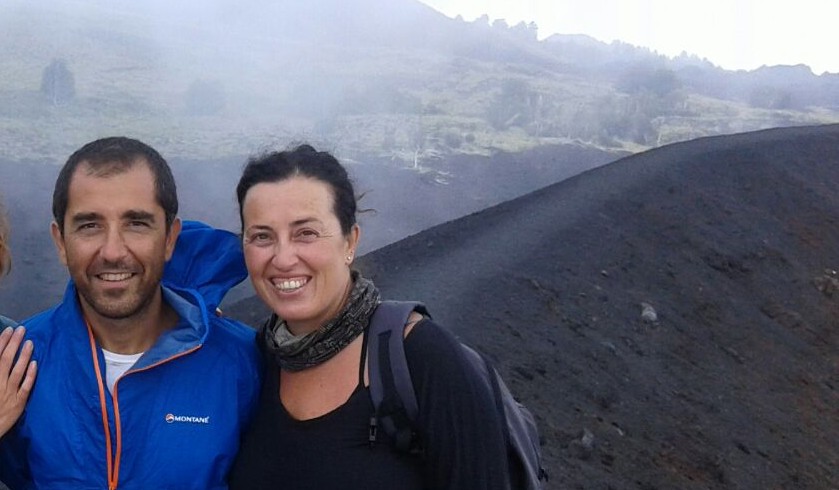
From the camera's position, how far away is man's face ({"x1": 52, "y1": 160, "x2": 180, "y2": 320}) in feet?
8.22

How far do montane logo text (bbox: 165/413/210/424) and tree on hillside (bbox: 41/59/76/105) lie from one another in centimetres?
4221

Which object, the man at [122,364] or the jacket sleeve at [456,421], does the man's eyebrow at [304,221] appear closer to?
the man at [122,364]

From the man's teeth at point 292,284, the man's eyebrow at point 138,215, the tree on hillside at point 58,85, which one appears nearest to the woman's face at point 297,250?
the man's teeth at point 292,284

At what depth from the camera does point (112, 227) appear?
2.52 metres

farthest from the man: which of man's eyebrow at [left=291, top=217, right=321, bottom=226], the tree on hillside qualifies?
the tree on hillside

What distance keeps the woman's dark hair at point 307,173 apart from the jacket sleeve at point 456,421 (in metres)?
0.60

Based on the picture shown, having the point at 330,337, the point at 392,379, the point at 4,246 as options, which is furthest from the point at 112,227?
the point at 392,379

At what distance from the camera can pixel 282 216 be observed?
2570 millimetres

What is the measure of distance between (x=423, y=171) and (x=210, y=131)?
11.7 metres

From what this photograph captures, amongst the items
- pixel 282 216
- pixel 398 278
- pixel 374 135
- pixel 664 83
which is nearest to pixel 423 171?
pixel 374 135

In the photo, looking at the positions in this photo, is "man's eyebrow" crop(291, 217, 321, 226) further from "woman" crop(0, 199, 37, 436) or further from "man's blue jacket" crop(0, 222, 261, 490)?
"woman" crop(0, 199, 37, 436)

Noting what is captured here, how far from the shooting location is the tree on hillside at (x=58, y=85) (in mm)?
41344

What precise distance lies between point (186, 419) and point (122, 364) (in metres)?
0.28

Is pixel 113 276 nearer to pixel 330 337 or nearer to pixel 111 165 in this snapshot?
pixel 111 165
